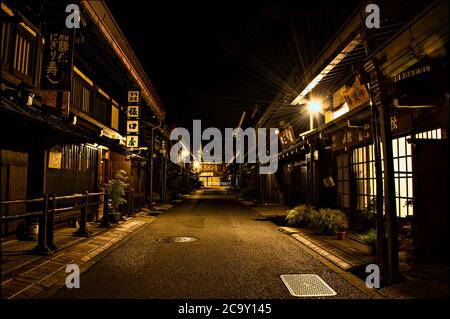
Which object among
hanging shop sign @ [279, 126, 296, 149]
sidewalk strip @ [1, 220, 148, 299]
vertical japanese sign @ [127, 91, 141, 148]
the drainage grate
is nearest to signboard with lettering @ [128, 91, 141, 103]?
vertical japanese sign @ [127, 91, 141, 148]

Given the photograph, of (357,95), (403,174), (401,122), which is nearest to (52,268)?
(357,95)

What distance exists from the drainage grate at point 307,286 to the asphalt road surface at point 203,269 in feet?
0.54

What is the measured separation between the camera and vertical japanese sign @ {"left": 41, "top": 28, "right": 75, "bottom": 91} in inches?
450

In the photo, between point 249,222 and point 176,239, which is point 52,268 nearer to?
point 176,239

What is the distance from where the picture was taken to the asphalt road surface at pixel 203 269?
618cm

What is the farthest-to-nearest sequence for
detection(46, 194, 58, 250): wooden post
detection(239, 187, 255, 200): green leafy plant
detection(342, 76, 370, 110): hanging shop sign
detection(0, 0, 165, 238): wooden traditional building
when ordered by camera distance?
detection(239, 187, 255, 200): green leafy plant < detection(342, 76, 370, 110): hanging shop sign < detection(0, 0, 165, 238): wooden traditional building < detection(46, 194, 58, 250): wooden post

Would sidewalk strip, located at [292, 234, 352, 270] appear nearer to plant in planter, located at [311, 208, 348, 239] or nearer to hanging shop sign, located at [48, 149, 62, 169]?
plant in planter, located at [311, 208, 348, 239]

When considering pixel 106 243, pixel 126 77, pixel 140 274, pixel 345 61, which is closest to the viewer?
pixel 140 274

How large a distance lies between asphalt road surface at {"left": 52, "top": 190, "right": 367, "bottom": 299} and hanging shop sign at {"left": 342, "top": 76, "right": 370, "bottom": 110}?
5.58m

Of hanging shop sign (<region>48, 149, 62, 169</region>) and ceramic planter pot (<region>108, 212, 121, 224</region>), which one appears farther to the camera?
ceramic planter pot (<region>108, 212, 121, 224</region>)

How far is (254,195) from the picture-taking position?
125ft
